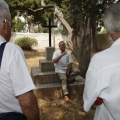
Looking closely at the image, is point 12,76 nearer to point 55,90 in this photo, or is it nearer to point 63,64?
point 63,64

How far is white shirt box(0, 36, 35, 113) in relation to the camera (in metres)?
1.54

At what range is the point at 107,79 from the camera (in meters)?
1.53

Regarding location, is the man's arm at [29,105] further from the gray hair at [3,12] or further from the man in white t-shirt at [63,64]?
the man in white t-shirt at [63,64]

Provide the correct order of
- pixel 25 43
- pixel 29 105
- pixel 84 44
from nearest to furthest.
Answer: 1. pixel 29 105
2. pixel 84 44
3. pixel 25 43

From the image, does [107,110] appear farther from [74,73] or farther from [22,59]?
[74,73]

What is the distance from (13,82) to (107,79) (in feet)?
2.08

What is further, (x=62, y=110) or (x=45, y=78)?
(x=45, y=78)

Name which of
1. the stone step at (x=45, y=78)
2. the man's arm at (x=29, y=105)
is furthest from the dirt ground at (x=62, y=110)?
the man's arm at (x=29, y=105)

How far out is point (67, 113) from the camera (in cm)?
529

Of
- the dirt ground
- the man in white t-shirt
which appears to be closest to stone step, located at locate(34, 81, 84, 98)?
the dirt ground

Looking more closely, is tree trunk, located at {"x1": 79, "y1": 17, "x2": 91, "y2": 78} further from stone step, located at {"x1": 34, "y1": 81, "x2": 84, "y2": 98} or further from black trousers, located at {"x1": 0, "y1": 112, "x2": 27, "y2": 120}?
black trousers, located at {"x1": 0, "y1": 112, "x2": 27, "y2": 120}

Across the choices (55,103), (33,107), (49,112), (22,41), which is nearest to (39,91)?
(55,103)

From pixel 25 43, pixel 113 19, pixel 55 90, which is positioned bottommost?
pixel 55 90

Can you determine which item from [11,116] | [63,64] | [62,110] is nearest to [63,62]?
[63,64]
